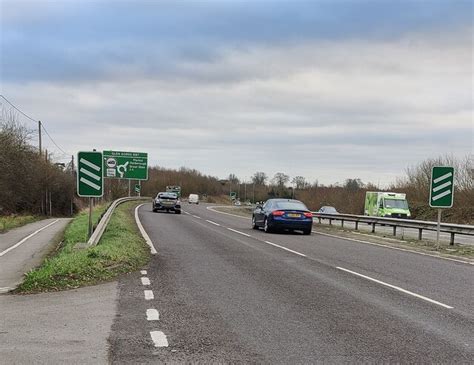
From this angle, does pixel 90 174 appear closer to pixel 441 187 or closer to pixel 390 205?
pixel 441 187

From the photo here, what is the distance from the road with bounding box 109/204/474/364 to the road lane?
0.03 m

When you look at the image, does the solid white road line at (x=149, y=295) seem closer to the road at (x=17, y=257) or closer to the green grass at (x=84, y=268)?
the green grass at (x=84, y=268)

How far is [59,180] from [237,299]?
198ft

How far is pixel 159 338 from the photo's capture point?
19.6 ft

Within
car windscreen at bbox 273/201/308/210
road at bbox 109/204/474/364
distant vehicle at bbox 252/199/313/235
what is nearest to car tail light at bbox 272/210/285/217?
distant vehicle at bbox 252/199/313/235

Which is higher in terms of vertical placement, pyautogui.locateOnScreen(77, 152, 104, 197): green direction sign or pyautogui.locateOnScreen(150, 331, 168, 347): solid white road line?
pyautogui.locateOnScreen(77, 152, 104, 197): green direction sign

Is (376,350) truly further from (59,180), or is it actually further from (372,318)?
(59,180)

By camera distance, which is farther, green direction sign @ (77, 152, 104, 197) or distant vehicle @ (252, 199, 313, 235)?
distant vehicle @ (252, 199, 313, 235)

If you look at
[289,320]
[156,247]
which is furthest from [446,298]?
[156,247]

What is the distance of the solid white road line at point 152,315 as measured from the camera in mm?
6918

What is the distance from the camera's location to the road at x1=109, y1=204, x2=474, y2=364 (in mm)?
5559

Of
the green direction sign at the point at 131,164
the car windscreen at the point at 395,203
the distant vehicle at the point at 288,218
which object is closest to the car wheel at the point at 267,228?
the distant vehicle at the point at 288,218

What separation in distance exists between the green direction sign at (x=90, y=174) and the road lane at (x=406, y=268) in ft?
20.0

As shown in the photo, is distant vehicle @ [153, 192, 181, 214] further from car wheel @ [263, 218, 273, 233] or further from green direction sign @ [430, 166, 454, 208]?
green direction sign @ [430, 166, 454, 208]
